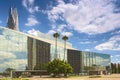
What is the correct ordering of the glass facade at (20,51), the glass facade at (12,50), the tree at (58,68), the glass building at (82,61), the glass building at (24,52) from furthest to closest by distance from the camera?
the glass building at (82,61) < the tree at (58,68) < the glass building at (24,52) < the glass facade at (20,51) < the glass facade at (12,50)

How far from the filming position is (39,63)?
498 feet

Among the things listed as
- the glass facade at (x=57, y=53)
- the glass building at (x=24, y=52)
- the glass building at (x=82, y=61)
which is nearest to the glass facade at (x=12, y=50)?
the glass building at (x=24, y=52)

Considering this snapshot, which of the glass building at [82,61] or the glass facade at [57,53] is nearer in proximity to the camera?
the glass facade at [57,53]

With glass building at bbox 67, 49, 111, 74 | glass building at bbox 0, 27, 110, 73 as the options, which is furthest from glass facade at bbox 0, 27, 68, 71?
glass building at bbox 67, 49, 111, 74

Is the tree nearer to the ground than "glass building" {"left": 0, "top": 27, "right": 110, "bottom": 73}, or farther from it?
nearer to the ground

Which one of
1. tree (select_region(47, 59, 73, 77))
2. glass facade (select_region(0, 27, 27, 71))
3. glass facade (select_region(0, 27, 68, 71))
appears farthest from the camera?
tree (select_region(47, 59, 73, 77))

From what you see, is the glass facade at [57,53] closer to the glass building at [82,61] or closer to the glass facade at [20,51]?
the glass facade at [20,51]

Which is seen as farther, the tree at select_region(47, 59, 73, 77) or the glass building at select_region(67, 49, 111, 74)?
the glass building at select_region(67, 49, 111, 74)

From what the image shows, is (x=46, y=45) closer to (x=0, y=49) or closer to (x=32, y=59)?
(x=32, y=59)

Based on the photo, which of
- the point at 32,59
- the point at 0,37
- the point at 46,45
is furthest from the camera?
the point at 46,45

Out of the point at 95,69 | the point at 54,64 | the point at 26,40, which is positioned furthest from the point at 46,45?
the point at 95,69

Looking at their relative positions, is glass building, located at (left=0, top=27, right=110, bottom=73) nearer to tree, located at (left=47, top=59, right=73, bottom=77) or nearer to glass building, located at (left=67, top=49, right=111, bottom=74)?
glass building, located at (left=67, top=49, right=111, bottom=74)

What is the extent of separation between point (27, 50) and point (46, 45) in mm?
21084

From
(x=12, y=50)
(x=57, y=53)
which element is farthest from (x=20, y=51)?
(x=57, y=53)
